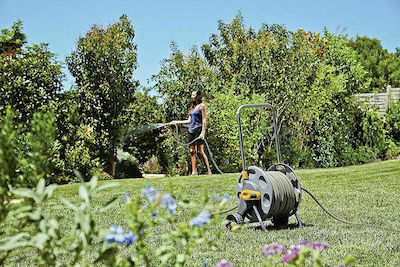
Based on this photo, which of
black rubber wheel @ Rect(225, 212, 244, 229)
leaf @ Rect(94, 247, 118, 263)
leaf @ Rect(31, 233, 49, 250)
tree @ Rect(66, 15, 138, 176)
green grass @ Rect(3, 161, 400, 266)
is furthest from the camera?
tree @ Rect(66, 15, 138, 176)

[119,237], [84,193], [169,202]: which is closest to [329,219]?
[169,202]

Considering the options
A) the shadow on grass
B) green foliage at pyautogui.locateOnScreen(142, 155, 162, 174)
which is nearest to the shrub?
green foliage at pyautogui.locateOnScreen(142, 155, 162, 174)

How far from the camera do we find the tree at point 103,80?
33.7 ft

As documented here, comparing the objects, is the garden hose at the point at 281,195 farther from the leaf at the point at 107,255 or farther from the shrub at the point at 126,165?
the shrub at the point at 126,165

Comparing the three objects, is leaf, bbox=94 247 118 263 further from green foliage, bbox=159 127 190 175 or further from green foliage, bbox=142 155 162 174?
green foliage, bbox=142 155 162 174

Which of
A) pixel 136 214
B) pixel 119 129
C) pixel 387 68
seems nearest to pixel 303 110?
pixel 119 129

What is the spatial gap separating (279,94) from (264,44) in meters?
1.28

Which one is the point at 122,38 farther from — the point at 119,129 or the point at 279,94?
the point at 279,94

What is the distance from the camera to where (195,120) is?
31.6 ft

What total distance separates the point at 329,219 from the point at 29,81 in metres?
6.63

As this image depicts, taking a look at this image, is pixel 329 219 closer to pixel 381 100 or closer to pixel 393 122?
pixel 393 122

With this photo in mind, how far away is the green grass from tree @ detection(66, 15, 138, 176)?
2.23 meters

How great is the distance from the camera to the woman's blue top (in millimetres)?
9516

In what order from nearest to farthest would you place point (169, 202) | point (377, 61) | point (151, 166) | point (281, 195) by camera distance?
point (169, 202) < point (281, 195) < point (151, 166) < point (377, 61)
